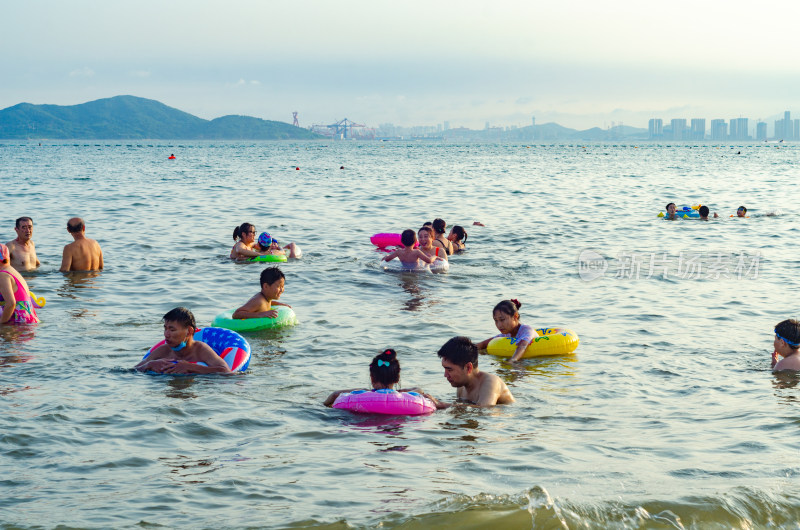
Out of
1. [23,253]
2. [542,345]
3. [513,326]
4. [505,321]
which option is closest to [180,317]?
[505,321]

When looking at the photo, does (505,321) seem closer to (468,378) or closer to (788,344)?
(468,378)

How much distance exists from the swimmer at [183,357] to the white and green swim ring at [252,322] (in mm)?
1634

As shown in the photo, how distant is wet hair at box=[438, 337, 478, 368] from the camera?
6902 millimetres

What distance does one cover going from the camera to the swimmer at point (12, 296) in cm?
955

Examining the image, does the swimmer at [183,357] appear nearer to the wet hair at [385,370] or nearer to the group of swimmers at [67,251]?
the wet hair at [385,370]

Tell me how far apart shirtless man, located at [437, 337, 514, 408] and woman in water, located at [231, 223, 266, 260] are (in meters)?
9.12

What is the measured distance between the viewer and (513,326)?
9211mm

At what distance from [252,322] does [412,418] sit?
12.1 ft

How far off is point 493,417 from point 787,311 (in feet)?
22.3

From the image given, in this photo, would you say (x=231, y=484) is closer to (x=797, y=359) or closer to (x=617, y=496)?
(x=617, y=496)

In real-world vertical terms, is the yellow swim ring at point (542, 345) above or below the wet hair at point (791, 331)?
below

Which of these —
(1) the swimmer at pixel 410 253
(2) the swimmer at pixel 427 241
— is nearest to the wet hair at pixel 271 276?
(1) the swimmer at pixel 410 253

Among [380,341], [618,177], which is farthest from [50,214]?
[618,177]

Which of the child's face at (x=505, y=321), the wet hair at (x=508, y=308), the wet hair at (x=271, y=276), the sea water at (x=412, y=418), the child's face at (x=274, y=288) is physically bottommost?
the sea water at (x=412, y=418)
